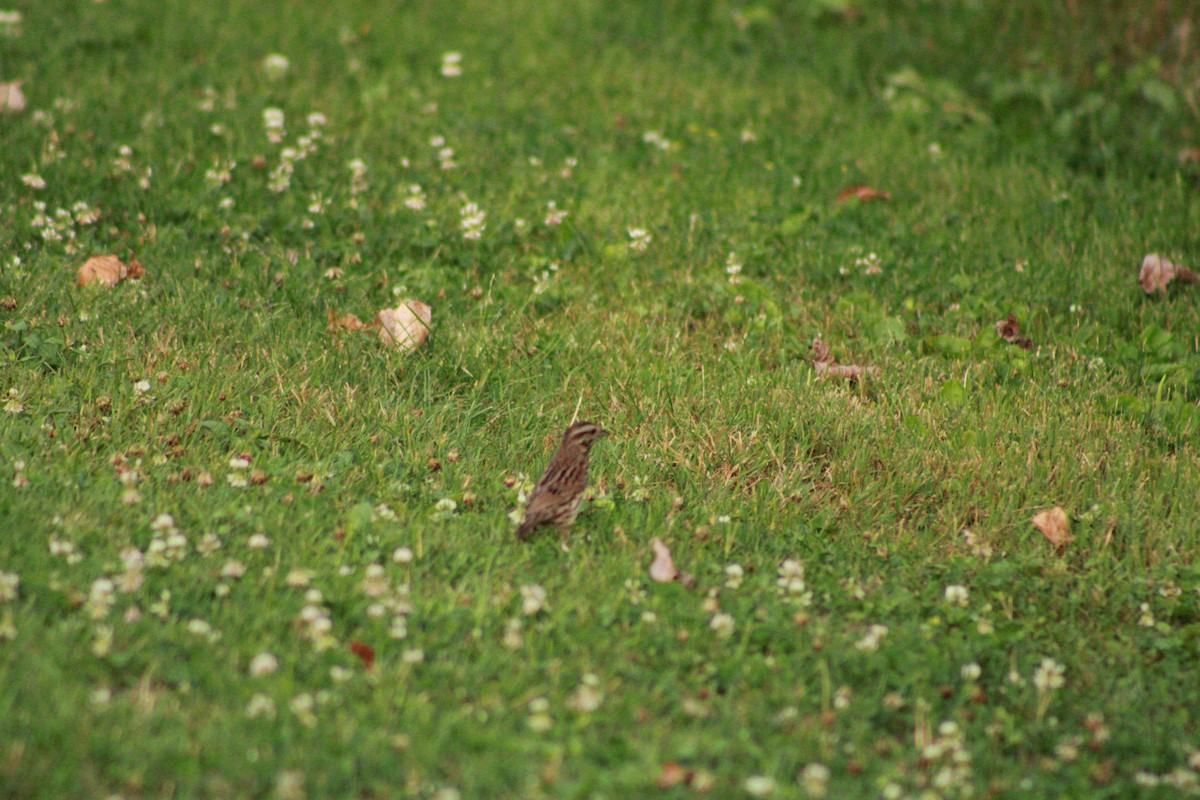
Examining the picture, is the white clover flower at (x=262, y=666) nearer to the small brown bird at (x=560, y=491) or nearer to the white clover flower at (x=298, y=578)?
the white clover flower at (x=298, y=578)

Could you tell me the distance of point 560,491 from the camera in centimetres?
452

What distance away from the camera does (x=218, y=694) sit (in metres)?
3.49

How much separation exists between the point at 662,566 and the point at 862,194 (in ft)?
13.6

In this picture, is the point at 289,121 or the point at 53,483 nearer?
the point at 53,483

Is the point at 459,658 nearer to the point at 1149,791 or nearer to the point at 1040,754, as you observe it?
the point at 1040,754

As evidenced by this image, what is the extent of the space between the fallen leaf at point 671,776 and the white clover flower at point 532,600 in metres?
0.80

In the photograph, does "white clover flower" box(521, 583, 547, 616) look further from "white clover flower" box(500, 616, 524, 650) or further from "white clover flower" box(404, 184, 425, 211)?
"white clover flower" box(404, 184, 425, 211)

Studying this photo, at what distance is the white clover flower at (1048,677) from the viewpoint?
3.94 m

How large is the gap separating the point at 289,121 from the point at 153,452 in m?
3.92

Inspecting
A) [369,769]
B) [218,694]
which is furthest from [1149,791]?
[218,694]

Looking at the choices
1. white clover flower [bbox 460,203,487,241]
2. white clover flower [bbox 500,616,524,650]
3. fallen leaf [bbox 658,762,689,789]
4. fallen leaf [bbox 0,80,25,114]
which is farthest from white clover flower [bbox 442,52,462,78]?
fallen leaf [bbox 658,762,689,789]

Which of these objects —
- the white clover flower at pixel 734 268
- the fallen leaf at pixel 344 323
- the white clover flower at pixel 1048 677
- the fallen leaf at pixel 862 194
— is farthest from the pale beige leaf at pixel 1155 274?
the fallen leaf at pixel 344 323

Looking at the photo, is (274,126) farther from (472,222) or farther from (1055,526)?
(1055,526)

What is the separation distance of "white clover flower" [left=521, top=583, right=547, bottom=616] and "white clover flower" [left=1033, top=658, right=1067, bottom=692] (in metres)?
1.65
